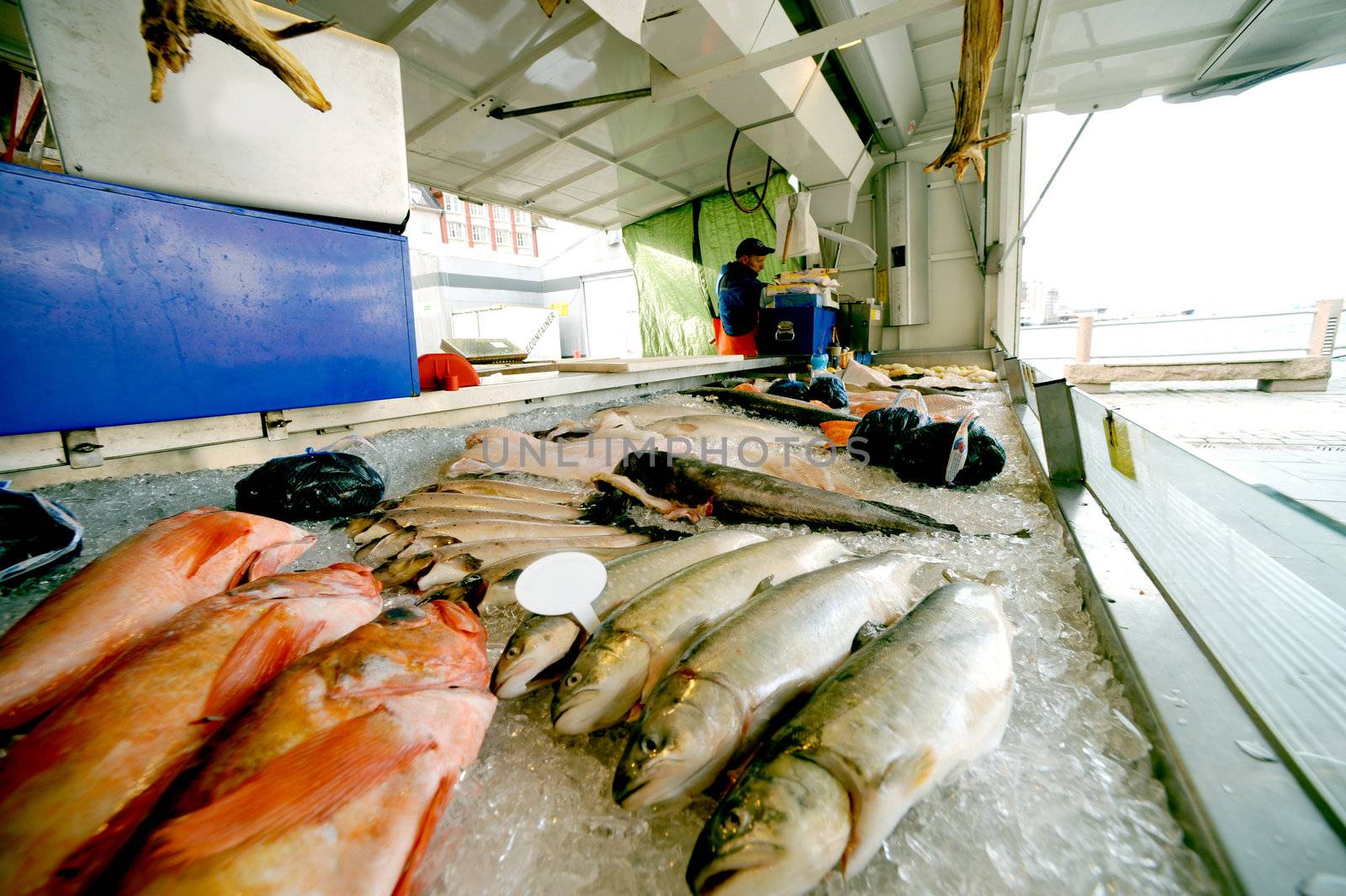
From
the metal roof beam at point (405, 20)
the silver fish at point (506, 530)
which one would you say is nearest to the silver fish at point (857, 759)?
the silver fish at point (506, 530)

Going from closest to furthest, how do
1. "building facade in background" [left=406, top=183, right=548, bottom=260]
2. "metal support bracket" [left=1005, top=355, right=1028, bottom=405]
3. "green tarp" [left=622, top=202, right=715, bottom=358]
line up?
"metal support bracket" [left=1005, top=355, right=1028, bottom=405]
"green tarp" [left=622, top=202, right=715, bottom=358]
"building facade in background" [left=406, top=183, right=548, bottom=260]

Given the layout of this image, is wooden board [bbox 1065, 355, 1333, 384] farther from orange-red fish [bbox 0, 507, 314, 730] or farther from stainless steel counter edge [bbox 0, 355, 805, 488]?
orange-red fish [bbox 0, 507, 314, 730]

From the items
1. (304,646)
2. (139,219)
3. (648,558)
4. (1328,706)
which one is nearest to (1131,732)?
(1328,706)

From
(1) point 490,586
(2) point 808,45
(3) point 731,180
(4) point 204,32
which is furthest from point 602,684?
(3) point 731,180

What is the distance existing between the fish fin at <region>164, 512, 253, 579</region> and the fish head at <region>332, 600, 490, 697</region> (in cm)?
77

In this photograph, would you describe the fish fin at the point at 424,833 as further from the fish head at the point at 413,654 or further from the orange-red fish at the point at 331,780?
the fish head at the point at 413,654

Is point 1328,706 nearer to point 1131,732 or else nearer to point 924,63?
point 1131,732

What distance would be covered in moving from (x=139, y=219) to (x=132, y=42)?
0.65m

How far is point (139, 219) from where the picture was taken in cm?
192

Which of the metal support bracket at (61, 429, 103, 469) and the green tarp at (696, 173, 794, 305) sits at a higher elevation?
the green tarp at (696, 173, 794, 305)

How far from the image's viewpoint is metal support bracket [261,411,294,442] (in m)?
2.44

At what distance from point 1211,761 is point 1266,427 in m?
7.67

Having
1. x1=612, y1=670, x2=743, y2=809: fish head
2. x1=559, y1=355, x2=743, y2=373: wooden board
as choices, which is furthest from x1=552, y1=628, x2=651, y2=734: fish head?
x1=559, y1=355, x2=743, y2=373: wooden board

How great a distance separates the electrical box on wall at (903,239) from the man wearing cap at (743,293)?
294 cm
